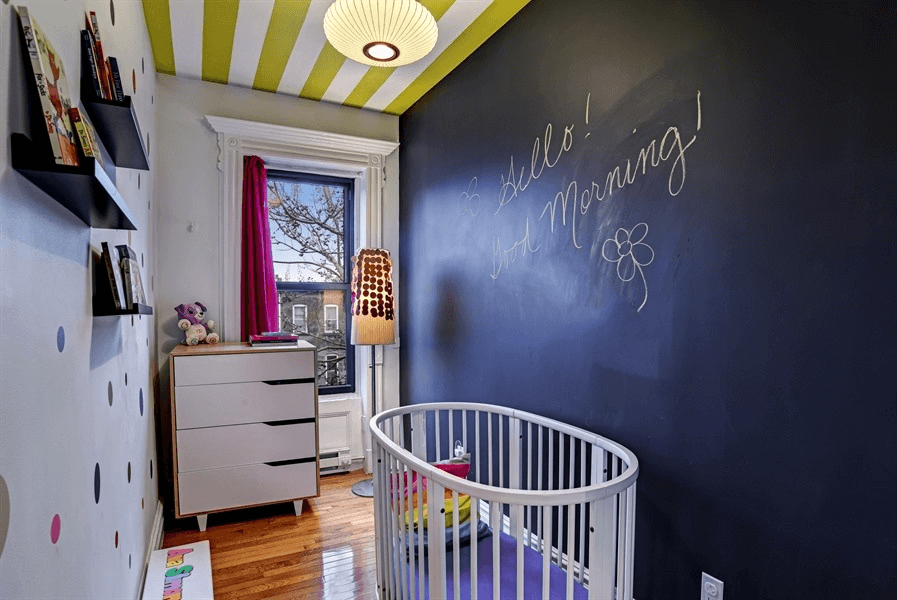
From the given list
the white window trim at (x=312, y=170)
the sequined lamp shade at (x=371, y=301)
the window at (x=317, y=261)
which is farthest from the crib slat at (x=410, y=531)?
the window at (x=317, y=261)

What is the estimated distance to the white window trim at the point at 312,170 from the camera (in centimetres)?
295

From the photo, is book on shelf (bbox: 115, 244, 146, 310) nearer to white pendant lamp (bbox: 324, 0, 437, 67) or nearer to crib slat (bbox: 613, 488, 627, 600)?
white pendant lamp (bbox: 324, 0, 437, 67)

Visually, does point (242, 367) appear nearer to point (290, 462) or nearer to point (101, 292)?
point (290, 462)

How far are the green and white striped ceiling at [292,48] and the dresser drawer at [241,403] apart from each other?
175 centimetres

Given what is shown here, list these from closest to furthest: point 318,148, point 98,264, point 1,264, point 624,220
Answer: point 1,264, point 98,264, point 624,220, point 318,148

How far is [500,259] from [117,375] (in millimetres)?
1555

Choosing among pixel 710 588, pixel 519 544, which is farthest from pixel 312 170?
pixel 710 588

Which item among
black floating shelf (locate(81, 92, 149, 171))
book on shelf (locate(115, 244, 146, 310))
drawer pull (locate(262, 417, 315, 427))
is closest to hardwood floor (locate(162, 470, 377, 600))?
drawer pull (locate(262, 417, 315, 427))

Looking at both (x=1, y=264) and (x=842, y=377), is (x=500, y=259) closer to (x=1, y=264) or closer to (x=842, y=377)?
(x=842, y=377)

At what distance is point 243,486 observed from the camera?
101 inches

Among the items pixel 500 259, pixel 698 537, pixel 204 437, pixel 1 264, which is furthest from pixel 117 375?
pixel 698 537

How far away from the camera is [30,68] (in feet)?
2.15

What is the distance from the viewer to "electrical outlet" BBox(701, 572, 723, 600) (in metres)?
1.31

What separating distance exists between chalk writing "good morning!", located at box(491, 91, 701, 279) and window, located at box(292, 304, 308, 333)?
62.8 inches
